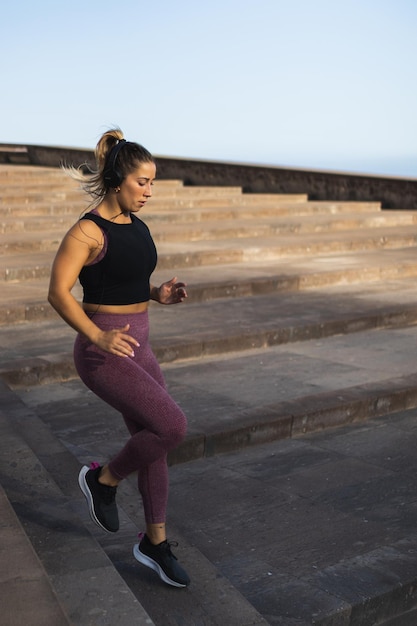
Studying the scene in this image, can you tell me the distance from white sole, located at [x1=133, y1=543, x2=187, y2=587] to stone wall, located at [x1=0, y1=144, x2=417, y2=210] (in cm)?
1349

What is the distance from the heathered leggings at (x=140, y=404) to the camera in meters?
3.37

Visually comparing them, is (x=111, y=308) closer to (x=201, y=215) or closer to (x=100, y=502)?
(x=100, y=502)

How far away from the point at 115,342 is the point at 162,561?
910mm

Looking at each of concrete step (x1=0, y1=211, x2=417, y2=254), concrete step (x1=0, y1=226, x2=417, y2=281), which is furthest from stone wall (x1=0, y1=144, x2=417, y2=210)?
concrete step (x1=0, y1=226, x2=417, y2=281)

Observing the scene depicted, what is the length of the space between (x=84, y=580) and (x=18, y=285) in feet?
20.9

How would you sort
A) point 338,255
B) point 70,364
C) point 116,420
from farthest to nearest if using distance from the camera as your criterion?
point 338,255 → point 70,364 → point 116,420

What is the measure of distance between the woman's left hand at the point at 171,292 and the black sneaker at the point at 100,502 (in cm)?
78

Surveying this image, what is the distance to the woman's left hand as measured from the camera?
3.83 m

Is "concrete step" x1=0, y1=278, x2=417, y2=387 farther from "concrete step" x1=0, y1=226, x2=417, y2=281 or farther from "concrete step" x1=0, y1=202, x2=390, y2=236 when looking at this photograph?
"concrete step" x1=0, y1=202, x2=390, y2=236

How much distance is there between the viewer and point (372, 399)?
604cm

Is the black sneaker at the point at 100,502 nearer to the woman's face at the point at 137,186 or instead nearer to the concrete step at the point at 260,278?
the woman's face at the point at 137,186

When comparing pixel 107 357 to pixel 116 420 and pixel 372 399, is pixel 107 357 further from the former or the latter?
pixel 372 399

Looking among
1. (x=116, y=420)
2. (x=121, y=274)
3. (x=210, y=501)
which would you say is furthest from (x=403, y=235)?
(x=121, y=274)

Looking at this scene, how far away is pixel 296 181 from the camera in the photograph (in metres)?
17.4
